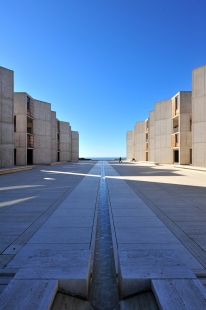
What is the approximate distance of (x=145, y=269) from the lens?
8.55 ft

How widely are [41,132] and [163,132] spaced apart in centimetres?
2145

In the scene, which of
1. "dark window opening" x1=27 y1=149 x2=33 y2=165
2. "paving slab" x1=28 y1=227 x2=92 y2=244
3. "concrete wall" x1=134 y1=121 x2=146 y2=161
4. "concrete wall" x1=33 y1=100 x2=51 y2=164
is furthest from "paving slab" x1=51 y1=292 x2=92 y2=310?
"concrete wall" x1=134 y1=121 x2=146 y2=161

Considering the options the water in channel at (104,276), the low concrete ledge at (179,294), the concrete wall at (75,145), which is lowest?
the water in channel at (104,276)

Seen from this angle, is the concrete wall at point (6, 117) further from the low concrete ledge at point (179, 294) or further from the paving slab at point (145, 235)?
the low concrete ledge at point (179, 294)

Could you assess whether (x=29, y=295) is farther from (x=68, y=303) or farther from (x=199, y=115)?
(x=199, y=115)

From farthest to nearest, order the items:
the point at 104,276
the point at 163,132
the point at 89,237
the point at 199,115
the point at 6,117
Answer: the point at 163,132 < the point at 199,115 < the point at 6,117 < the point at 89,237 < the point at 104,276

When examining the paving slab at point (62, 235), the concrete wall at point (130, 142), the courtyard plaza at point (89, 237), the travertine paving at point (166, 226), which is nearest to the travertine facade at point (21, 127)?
the courtyard plaza at point (89, 237)

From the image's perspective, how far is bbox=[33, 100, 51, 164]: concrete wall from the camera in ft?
109

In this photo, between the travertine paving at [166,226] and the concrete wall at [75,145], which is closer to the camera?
the travertine paving at [166,226]

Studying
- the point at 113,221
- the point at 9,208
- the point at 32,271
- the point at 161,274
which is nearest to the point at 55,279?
the point at 32,271

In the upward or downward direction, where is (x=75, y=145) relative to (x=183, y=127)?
downward

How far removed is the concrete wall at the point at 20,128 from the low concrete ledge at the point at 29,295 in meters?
28.8

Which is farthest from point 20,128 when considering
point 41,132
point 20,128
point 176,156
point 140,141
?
point 140,141

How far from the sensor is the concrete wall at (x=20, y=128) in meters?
29.0
